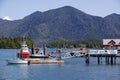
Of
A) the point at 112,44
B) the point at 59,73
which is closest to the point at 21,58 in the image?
the point at 112,44

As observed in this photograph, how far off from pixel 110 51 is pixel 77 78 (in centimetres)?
2986

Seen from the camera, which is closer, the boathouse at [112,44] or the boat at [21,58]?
the boat at [21,58]

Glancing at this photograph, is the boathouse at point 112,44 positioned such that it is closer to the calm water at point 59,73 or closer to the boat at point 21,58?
the boat at point 21,58

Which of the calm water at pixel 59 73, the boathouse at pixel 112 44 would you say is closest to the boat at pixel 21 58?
the calm water at pixel 59 73

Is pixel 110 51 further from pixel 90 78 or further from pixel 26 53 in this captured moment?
pixel 90 78

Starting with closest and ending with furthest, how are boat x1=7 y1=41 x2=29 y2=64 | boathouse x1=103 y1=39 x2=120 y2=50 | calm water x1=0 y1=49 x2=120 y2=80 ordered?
calm water x1=0 y1=49 x2=120 y2=80
boat x1=7 y1=41 x2=29 y2=64
boathouse x1=103 y1=39 x2=120 y2=50

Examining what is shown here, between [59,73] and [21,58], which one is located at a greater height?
[21,58]

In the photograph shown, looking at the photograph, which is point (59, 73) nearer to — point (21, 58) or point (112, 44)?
point (21, 58)

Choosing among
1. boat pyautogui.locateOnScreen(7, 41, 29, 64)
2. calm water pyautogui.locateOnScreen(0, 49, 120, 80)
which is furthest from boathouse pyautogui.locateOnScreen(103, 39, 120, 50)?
calm water pyautogui.locateOnScreen(0, 49, 120, 80)

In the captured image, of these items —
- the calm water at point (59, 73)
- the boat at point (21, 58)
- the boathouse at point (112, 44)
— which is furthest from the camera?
the boathouse at point (112, 44)

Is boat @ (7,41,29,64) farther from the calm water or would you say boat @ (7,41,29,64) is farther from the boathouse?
the boathouse

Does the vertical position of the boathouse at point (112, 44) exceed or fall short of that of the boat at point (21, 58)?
it exceeds it

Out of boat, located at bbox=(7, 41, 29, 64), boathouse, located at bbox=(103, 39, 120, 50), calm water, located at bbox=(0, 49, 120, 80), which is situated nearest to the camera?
calm water, located at bbox=(0, 49, 120, 80)

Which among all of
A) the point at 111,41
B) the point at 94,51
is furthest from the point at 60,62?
the point at 111,41
